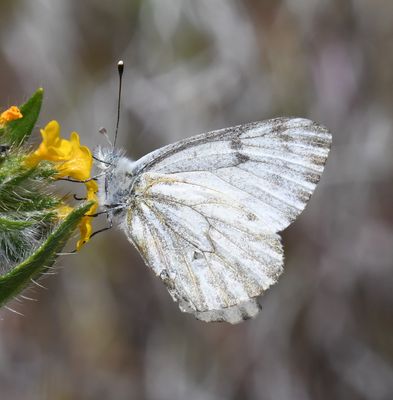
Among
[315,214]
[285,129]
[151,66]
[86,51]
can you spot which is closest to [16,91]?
[86,51]

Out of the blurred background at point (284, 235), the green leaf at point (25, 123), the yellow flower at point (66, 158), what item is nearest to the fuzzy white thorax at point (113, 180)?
the yellow flower at point (66, 158)

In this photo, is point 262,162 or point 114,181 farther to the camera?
point 262,162

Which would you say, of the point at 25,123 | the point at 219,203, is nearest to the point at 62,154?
the point at 25,123

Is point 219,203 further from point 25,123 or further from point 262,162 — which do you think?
point 25,123

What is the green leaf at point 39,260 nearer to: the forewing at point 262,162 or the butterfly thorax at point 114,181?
the butterfly thorax at point 114,181

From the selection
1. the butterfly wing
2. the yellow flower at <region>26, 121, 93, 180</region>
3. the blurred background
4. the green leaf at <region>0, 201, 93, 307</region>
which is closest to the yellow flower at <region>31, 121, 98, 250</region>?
the yellow flower at <region>26, 121, 93, 180</region>

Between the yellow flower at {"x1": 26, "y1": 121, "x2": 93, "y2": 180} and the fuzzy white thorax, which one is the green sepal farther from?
the fuzzy white thorax
